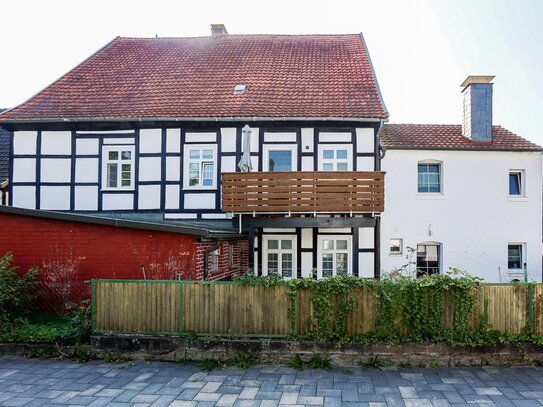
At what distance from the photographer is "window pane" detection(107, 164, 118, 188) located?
478 inches

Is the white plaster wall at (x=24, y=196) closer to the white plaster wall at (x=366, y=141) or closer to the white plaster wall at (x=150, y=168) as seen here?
the white plaster wall at (x=150, y=168)

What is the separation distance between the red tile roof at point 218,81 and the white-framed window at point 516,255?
23.2ft

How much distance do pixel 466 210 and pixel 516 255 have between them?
2.44 metres

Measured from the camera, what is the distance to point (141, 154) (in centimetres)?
1204

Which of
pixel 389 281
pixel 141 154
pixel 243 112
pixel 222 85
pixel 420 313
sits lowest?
pixel 420 313

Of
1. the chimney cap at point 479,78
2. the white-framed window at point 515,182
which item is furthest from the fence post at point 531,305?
the chimney cap at point 479,78

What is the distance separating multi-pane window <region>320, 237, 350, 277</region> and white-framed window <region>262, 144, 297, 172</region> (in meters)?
2.51

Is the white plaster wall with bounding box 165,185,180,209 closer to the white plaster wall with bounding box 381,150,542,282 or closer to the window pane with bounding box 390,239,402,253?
the white plaster wall with bounding box 381,150,542,282

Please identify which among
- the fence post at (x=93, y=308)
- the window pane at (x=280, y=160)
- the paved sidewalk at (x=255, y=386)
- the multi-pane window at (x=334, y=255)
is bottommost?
the paved sidewalk at (x=255, y=386)

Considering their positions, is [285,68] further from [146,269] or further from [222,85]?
[146,269]

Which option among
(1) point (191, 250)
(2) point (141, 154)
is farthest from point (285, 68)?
(1) point (191, 250)

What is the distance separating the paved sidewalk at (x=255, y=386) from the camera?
200 inches

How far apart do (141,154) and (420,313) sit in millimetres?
9246

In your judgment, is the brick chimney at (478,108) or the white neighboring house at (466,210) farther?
the brick chimney at (478,108)
